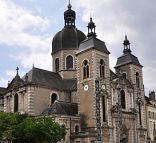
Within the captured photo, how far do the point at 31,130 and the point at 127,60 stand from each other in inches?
1016

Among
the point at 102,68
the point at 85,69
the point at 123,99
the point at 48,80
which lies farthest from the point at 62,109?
the point at 123,99

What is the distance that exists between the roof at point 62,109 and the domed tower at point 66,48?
800 centimetres

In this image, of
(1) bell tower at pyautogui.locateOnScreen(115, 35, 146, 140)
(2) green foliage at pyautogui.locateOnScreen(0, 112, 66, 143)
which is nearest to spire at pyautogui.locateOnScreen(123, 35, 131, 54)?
(1) bell tower at pyautogui.locateOnScreen(115, 35, 146, 140)

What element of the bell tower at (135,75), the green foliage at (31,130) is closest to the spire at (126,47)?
the bell tower at (135,75)

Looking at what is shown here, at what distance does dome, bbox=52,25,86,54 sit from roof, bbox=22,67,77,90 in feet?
16.2

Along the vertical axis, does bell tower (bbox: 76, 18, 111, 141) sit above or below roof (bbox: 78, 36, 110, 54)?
below

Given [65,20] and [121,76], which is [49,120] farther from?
[65,20]

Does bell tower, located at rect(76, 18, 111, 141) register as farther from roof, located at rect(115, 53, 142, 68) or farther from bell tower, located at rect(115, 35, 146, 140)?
roof, located at rect(115, 53, 142, 68)

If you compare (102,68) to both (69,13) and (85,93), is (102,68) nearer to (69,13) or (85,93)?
(85,93)

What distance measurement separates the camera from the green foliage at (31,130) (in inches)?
1630

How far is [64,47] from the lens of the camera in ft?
201

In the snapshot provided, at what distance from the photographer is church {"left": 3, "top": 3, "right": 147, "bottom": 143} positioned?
5019 cm

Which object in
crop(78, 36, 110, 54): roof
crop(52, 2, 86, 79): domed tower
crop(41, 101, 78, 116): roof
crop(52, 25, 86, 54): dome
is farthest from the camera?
crop(52, 25, 86, 54): dome

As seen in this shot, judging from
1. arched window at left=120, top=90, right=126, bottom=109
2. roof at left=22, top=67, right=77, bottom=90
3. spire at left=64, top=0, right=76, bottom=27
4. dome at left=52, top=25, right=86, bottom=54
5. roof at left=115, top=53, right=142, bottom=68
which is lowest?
arched window at left=120, top=90, right=126, bottom=109
